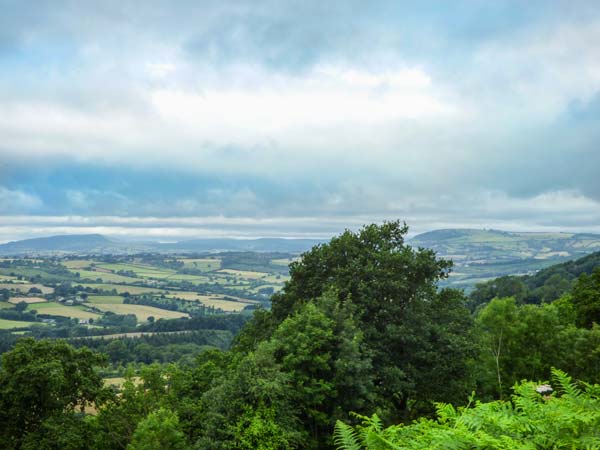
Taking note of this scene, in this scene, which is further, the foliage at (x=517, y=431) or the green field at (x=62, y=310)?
the green field at (x=62, y=310)

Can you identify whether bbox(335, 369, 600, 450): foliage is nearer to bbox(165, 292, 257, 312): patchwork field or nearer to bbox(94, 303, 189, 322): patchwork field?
bbox(94, 303, 189, 322): patchwork field

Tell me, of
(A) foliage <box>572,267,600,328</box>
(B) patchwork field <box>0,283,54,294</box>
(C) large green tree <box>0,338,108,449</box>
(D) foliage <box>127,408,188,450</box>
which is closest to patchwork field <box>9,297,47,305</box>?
(B) patchwork field <box>0,283,54,294</box>

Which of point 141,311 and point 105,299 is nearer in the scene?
point 141,311

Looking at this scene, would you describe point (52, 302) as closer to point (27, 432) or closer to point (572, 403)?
point (27, 432)

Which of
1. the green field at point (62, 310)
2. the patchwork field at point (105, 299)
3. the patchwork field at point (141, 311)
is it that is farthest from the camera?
the patchwork field at point (105, 299)

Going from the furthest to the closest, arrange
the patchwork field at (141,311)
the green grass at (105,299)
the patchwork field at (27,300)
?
1. the green grass at (105,299)
2. the patchwork field at (27,300)
3. the patchwork field at (141,311)

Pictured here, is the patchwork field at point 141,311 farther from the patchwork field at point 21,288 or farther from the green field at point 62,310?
the patchwork field at point 21,288

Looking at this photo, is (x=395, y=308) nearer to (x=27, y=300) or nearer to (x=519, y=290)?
(x=519, y=290)

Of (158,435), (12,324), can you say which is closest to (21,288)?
(12,324)

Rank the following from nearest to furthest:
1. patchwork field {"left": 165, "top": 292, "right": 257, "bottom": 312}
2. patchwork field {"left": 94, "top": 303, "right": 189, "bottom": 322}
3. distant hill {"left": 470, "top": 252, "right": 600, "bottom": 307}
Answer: distant hill {"left": 470, "top": 252, "right": 600, "bottom": 307}
patchwork field {"left": 94, "top": 303, "right": 189, "bottom": 322}
patchwork field {"left": 165, "top": 292, "right": 257, "bottom": 312}

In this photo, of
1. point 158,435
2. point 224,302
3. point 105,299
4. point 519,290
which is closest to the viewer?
point 158,435

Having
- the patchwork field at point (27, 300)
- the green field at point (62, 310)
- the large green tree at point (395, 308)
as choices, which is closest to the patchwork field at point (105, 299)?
the green field at point (62, 310)

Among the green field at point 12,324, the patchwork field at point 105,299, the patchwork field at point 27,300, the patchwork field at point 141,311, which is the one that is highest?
the patchwork field at point 27,300

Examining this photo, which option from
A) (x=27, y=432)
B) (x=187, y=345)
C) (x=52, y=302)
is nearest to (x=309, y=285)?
(x=27, y=432)
